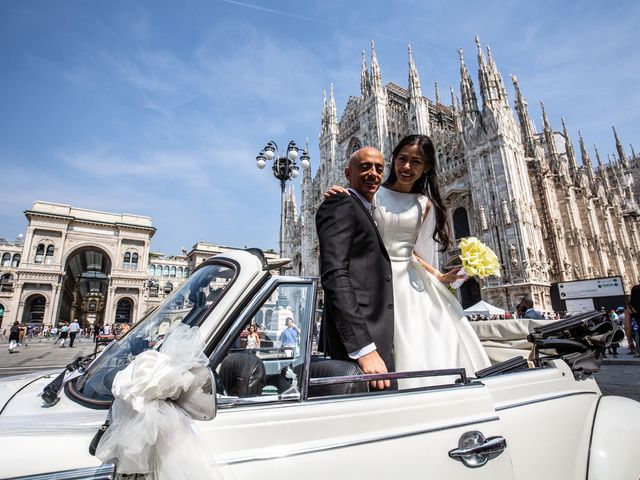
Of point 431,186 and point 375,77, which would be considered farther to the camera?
point 375,77

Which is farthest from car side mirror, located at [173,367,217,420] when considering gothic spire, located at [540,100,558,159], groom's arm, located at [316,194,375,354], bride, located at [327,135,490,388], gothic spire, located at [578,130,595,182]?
gothic spire, located at [578,130,595,182]

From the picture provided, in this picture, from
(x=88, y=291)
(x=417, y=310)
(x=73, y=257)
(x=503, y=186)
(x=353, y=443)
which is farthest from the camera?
(x=88, y=291)

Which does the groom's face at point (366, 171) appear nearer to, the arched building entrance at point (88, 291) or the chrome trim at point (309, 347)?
the chrome trim at point (309, 347)

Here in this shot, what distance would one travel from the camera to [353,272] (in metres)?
1.82

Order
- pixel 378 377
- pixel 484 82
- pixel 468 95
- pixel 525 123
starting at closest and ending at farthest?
pixel 378 377 < pixel 484 82 < pixel 468 95 < pixel 525 123

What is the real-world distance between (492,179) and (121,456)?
66.9 ft

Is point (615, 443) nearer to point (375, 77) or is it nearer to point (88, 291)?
point (375, 77)

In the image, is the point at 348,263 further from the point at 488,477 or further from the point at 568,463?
the point at 568,463

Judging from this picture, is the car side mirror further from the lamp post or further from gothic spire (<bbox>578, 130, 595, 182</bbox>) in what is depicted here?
gothic spire (<bbox>578, 130, 595, 182</bbox>)

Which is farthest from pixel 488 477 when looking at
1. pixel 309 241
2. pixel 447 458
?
pixel 309 241

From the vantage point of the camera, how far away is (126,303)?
40094 mm

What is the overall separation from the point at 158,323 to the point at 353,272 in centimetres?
101

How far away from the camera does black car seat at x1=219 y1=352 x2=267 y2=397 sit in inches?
51.1

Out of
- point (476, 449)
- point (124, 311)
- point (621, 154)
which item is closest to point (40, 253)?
point (124, 311)
